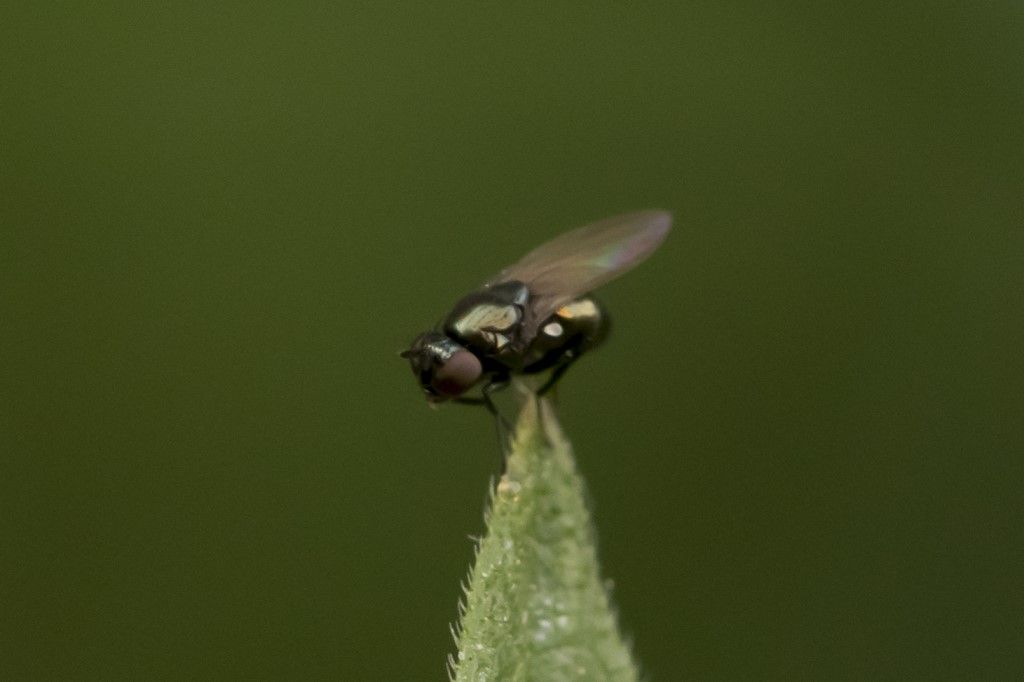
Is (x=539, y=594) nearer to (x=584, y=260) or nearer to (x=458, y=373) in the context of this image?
(x=458, y=373)

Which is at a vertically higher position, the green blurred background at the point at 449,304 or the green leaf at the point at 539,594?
the green blurred background at the point at 449,304

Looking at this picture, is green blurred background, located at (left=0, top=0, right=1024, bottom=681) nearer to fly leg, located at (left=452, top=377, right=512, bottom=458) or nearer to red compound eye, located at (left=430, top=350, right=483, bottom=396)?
fly leg, located at (left=452, top=377, right=512, bottom=458)

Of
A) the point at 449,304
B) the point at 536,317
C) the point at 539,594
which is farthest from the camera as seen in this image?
the point at 449,304

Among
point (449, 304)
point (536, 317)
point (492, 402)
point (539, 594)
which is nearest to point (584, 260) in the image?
point (536, 317)

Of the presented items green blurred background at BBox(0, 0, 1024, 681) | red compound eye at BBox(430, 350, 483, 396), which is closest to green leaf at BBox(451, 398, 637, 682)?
red compound eye at BBox(430, 350, 483, 396)

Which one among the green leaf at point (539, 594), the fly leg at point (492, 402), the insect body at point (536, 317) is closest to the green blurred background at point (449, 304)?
the fly leg at point (492, 402)

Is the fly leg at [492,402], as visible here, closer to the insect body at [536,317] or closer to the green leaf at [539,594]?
the insect body at [536,317]
